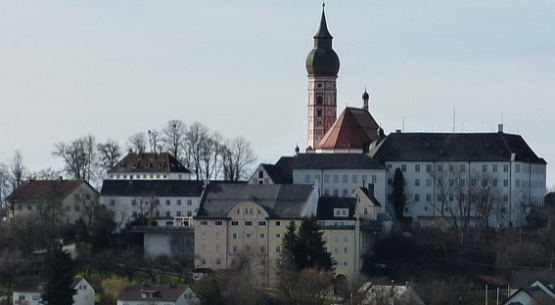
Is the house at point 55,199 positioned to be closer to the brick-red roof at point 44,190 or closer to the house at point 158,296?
A: the brick-red roof at point 44,190

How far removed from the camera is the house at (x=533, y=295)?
9369 centimetres

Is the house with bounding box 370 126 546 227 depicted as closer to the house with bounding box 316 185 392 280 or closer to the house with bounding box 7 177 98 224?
the house with bounding box 316 185 392 280

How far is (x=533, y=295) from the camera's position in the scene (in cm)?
9406

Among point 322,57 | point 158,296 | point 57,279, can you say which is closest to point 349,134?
point 322,57

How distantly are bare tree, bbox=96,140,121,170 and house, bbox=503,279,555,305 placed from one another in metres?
38.1

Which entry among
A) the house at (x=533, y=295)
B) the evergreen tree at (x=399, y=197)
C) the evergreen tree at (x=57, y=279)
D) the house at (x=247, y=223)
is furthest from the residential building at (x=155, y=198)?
the house at (x=533, y=295)

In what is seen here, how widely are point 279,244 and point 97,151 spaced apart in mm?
26425

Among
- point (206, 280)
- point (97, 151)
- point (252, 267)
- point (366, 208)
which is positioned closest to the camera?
point (206, 280)

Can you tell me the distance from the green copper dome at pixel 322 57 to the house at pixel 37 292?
39.1 metres

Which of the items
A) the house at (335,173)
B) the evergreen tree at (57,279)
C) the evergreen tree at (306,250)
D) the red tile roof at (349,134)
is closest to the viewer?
the evergreen tree at (57,279)

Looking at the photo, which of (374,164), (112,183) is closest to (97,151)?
(112,183)

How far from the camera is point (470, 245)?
350 feet

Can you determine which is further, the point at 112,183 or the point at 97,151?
the point at 97,151

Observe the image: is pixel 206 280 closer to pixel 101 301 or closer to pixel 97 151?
pixel 101 301
